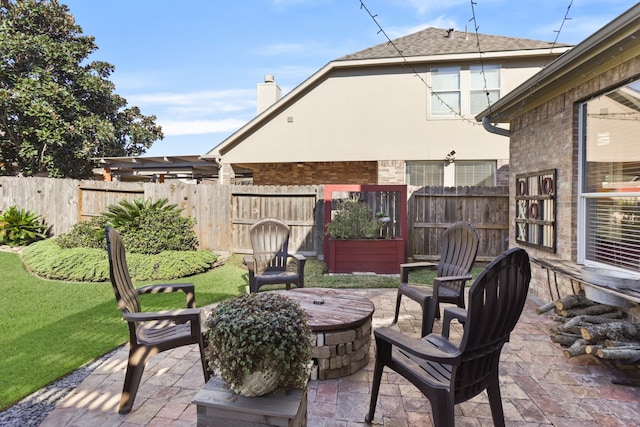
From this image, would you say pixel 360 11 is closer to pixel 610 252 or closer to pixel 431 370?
pixel 431 370

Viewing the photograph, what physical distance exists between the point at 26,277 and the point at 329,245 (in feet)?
17.0

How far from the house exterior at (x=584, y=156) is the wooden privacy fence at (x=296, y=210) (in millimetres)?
2162

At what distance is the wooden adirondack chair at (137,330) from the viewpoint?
2.33m

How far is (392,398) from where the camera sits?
2525 millimetres

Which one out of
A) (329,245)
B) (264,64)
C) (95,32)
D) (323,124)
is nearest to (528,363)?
(329,245)

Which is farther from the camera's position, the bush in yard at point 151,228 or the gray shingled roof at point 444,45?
the gray shingled roof at point 444,45

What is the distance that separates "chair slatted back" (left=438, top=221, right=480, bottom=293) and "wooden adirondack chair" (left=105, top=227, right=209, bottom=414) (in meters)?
2.73

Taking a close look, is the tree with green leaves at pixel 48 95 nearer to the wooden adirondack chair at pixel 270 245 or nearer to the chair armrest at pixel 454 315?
the wooden adirondack chair at pixel 270 245

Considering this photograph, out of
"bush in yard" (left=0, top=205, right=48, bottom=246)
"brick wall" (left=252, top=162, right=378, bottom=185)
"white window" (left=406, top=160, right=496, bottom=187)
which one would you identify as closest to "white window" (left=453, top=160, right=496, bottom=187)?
"white window" (left=406, top=160, right=496, bottom=187)

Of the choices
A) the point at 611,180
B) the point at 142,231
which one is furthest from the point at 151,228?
the point at 611,180

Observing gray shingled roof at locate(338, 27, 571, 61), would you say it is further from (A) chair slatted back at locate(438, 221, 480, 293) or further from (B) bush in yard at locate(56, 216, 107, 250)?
(B) bush in yard at locate(56, 216, 107, 250)

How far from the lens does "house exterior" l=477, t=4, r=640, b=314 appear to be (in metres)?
3.39

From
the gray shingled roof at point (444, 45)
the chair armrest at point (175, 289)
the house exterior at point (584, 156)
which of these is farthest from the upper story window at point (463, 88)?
the chair armrest at point (175, 289)

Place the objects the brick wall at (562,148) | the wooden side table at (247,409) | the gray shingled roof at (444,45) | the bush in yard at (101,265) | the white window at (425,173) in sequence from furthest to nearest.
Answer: the white window at (425,173)
the gray shingled roof at (444,45)
the bush in yard at (101,265)
the brick wall at (562,148)
the wooden side table at (247,409)
